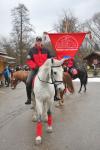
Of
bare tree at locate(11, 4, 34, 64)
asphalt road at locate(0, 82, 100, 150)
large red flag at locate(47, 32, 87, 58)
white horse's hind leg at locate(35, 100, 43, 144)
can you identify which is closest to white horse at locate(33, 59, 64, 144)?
white horse's hind leg at locate(35, 100, 43, 144)

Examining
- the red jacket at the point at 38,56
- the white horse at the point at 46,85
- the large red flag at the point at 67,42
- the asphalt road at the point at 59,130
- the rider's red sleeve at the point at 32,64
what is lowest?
the asphalt road at the point at 59,130

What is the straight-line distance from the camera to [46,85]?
857cm

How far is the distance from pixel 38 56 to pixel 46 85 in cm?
96

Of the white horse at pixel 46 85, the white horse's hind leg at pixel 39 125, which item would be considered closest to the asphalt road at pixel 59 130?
the white horse's hind leg at pixel 39 125

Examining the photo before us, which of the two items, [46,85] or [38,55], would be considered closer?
[46,85]

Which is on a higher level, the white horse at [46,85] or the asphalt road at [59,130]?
the white horse at [46,85]

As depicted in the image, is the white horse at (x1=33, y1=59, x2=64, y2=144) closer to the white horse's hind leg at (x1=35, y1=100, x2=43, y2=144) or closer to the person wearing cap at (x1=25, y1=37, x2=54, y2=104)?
the white horse's hind leg at (x1=35, y1=100, x2=43, y2=144)

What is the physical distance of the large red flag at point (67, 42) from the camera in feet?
49.6

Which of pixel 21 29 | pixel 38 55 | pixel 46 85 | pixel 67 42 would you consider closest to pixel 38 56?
pixel 38 55

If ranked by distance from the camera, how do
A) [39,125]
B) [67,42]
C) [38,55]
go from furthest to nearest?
[67,42] → [38,55] → [39,125]

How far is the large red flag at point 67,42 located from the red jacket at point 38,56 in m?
5.60

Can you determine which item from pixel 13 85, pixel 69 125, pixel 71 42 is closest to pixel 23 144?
pixel 69 125

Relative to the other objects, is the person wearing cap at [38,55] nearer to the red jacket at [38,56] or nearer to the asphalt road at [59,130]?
the red jacket at [38,56]

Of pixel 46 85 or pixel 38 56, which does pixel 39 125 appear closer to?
pixel 46 85
